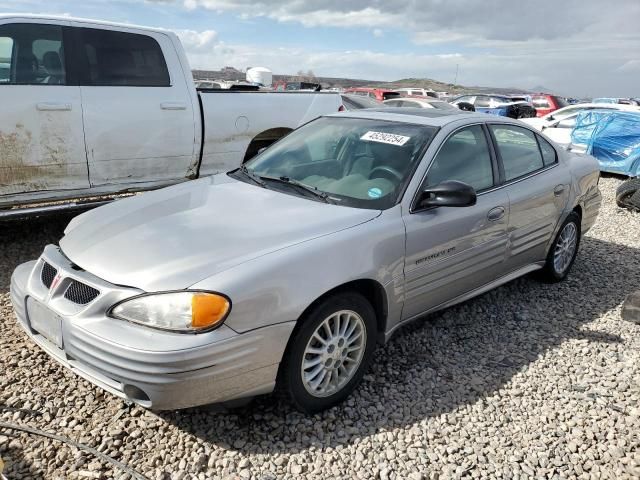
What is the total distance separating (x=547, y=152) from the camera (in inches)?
173

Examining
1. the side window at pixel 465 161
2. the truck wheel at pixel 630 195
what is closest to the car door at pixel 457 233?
the side window at pixel 465 161

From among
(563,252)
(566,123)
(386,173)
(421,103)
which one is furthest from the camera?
(421,103)

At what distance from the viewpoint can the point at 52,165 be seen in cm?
470

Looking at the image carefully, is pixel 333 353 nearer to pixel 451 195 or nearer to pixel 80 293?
pixel 451 195

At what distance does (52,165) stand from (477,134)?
12.0ft

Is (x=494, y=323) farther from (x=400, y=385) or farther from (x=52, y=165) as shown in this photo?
(x=52, y=165)

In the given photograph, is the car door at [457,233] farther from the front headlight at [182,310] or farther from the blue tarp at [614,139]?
the blue tarp at [614,139]

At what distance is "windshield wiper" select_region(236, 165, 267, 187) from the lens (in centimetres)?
347

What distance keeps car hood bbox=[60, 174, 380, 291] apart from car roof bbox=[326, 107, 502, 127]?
1.00 meters

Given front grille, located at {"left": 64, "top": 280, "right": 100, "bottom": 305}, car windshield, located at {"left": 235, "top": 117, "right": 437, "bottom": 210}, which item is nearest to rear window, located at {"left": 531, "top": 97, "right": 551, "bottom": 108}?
car windshield, located at {"left": 235, "top": 117, "right": 437, "bottom": 210}

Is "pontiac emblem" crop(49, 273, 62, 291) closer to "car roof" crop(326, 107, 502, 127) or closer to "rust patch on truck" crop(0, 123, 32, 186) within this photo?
"car roof" crop(326, 107, 502, 127)

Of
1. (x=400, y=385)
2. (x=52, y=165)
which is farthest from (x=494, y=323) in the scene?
(x=52, y=165)

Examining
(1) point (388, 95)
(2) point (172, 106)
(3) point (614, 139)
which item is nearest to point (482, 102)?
(1) point (388, 95)

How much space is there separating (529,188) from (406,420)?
2.09 metres
